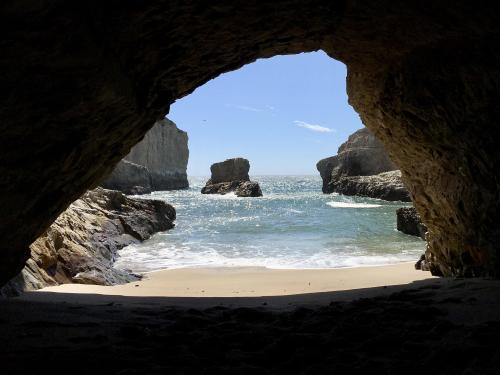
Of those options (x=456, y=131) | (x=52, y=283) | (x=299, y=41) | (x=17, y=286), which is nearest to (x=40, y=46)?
(x=299, y=41)

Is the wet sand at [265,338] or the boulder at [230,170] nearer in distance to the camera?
the wet sand at [265,338]

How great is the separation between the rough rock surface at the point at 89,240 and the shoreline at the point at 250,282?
0.36 metres

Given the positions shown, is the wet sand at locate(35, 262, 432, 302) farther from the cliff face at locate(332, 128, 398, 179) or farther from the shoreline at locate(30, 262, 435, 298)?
the cliff face at locate(332, 128, 398, 179)

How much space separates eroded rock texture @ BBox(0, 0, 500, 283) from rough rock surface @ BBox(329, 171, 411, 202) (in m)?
33.9

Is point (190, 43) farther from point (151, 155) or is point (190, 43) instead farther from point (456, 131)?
point (151, 155)

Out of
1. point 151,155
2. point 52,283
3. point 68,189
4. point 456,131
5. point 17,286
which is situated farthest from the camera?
point 151,155

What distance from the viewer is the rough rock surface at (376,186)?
132ft

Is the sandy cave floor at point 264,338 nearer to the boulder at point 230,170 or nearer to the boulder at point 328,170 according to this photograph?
the boulder at point 328,170

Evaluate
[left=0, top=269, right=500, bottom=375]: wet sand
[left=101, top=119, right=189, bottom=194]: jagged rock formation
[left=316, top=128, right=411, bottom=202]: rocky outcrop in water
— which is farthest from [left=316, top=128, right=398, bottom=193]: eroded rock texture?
[left=0, top=269, right=500, bottom=375]: wet sand

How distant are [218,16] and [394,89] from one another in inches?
121

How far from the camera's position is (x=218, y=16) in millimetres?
3971

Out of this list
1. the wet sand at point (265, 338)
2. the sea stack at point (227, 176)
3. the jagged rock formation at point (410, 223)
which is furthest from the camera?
the sea stack at point (227, 176)

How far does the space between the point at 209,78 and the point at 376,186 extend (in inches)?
1615

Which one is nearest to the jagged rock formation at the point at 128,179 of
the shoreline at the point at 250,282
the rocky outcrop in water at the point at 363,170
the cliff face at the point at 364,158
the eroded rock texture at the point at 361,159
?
the rocky outcrop in water at the point at 363,170
